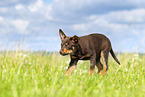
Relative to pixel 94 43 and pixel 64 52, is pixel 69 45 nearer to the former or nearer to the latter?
pixel 64 52

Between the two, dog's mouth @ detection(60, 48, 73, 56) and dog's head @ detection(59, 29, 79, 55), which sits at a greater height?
dog's head @ detection(59, 29, 79, 55)

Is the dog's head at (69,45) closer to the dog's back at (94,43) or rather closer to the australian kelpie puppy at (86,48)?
the australian kelpie puppy at (86,48)

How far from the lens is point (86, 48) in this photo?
6109 millimetres

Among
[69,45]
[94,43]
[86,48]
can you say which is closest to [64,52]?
[69,45]

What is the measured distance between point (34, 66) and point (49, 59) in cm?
217

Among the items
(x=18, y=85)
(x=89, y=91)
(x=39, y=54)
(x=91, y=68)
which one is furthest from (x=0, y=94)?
(x=39, y=54)

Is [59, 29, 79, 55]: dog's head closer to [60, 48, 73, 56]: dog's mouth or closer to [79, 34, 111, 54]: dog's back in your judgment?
[60, 48, 73, 56]: dog's mouth

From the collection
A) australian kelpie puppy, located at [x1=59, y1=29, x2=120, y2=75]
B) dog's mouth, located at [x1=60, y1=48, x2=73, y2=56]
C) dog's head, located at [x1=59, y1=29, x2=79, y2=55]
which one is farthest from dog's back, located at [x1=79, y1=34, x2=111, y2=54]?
dog's mouth, located at [x1=60, y1=48, x2=73, y2=56]

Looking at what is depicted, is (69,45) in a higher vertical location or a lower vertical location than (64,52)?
higher

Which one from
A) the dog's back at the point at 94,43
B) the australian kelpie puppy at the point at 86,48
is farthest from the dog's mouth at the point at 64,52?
the dog's back at the point at 94,43

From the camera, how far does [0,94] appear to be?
3.07m

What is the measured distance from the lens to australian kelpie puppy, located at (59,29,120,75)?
575cm

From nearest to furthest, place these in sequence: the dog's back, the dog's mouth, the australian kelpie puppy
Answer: the dog's mouth < the australian kelpie puppy < the dog's back

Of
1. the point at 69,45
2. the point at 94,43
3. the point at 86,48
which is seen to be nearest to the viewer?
the point at 69,45
